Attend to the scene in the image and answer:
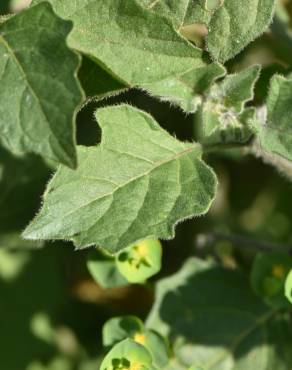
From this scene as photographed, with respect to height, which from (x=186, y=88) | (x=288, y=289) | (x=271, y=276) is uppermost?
(x=186, y=88)

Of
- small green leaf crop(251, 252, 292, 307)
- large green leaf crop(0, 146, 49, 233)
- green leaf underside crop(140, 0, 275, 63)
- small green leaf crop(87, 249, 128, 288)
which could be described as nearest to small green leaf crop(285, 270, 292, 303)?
small green leaf crop(251, 252, 292, 307)

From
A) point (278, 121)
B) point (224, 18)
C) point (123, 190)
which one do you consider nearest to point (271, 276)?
point (278, 121)

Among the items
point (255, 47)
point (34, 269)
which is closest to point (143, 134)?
point (255, 47)

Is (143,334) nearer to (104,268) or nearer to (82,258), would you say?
(104,268)

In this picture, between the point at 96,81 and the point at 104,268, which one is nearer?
the point at 96,81

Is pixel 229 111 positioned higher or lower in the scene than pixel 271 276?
higher

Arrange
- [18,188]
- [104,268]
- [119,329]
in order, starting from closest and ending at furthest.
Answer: [119,329] → [104,268] → [18,188]

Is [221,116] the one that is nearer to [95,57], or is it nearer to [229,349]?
[95,57]

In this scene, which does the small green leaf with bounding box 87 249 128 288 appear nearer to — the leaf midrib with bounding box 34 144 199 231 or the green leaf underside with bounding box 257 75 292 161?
the leaf midrib with bounding box 34 144 199 231
